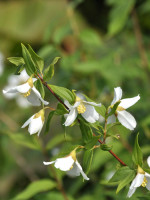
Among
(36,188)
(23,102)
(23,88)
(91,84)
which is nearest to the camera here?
(23,88)

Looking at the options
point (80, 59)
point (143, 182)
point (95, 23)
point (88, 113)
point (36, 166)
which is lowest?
point (36, 166)

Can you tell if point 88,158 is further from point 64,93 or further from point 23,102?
point 23,102

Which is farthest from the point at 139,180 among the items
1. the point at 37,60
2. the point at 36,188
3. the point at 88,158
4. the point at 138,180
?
the point at 36,188

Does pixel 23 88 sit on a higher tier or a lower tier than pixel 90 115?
higher

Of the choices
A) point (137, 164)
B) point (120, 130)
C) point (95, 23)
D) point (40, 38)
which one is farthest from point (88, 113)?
point (40, 38)

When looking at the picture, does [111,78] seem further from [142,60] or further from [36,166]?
[36,166]

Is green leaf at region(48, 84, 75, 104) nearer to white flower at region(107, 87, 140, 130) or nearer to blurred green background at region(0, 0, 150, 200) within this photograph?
white flower at region(107, 87, 140, 130)
